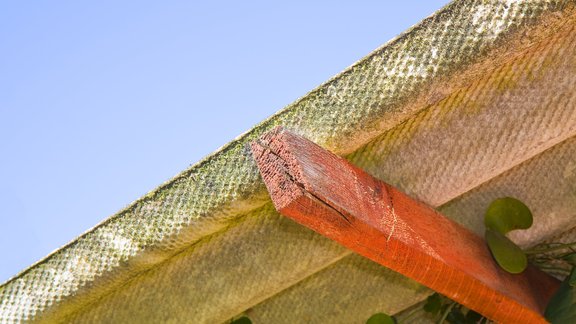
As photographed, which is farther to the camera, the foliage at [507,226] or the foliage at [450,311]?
the foliage at [450,311]

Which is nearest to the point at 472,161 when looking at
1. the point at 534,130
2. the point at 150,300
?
the point at 534,130

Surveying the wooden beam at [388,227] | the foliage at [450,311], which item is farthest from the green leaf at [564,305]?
the foliage at [450,311]

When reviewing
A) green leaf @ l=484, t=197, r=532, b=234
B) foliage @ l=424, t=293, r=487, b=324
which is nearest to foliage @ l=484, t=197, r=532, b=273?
green leaf @ l=484, t=197, r=532, b=234

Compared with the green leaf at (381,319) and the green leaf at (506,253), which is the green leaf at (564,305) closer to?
the green leaf at (506,253)

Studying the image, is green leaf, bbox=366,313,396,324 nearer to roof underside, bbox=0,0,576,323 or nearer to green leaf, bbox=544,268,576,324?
roof underside, bbox=0,0,576,323

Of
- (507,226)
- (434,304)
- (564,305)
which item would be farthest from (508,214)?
(434,304)

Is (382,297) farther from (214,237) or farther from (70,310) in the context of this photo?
(70,310)
